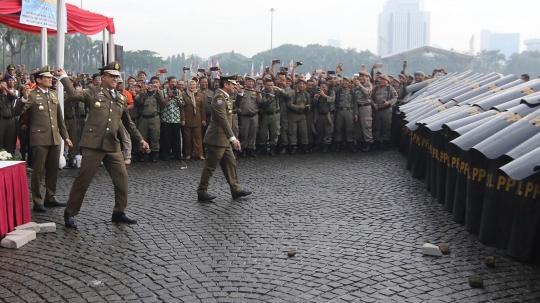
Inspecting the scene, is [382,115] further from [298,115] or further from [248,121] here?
[248,121]

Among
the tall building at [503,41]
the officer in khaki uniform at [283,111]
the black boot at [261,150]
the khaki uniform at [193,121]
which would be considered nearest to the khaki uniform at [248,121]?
the black boot at [261,150]

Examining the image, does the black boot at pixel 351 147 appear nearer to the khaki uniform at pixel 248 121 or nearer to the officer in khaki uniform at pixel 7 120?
the khaki uniform at pixel 248 121

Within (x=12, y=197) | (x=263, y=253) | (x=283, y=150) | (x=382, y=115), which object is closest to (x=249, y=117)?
(x=283, y=150)

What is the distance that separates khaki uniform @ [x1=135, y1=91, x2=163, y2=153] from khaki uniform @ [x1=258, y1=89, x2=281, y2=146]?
8.52 ft

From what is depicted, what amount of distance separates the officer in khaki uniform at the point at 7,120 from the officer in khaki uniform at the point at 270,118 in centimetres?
565

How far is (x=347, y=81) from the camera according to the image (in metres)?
14.9

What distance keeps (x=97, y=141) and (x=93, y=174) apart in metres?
0.42

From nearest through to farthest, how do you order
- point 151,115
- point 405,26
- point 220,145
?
1. point 220,145
2. point 151,115
3. point 405,26

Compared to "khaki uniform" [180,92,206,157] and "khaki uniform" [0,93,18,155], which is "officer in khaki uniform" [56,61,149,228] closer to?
"khaki uniform" [0,93,18,155]

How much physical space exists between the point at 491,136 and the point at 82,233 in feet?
15.7

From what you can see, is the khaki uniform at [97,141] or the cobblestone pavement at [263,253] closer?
the cobblestone pavement at [263,253]

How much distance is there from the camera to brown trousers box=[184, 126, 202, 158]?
45.3 feet

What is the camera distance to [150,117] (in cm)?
1334

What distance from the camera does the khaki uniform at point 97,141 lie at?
704 centimetres
